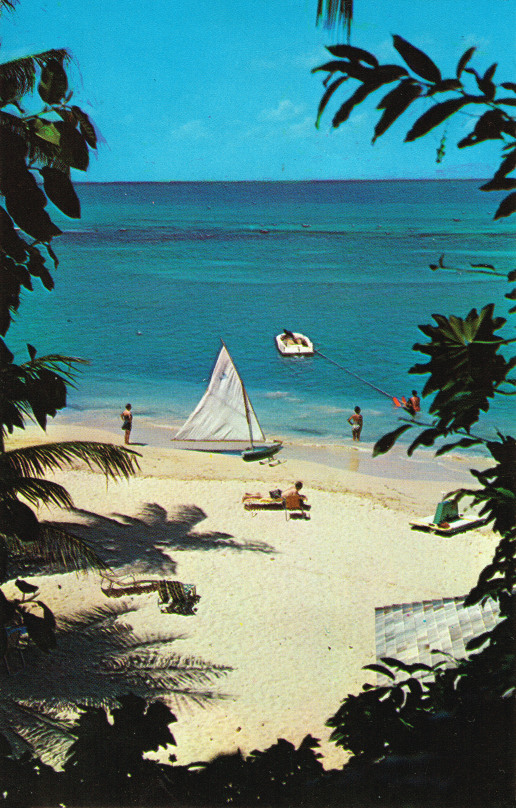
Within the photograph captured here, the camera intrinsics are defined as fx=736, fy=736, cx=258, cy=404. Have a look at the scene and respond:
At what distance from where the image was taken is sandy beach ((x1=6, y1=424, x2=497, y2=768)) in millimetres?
9359

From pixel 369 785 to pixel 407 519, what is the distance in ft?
48.1

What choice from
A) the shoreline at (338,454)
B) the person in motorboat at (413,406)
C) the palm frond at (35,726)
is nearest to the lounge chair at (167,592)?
A: the palm frond at (35,726)

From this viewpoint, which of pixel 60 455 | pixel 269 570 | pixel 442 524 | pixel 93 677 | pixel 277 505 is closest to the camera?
pixel 60 455

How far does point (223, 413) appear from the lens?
2148cm

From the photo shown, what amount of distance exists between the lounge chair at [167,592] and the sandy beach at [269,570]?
14 centimetres

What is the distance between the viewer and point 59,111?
2.55m

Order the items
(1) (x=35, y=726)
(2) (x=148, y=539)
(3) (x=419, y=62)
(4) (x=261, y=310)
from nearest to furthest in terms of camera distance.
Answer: (3) (x=419, y=62) → (1) (x=35, y=726) → (2) (x=148, y=539) → (4) (x=261, y=310)

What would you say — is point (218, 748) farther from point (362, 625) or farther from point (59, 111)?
point (59, 111)

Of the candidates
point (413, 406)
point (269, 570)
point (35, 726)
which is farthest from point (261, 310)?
point (413, 406)

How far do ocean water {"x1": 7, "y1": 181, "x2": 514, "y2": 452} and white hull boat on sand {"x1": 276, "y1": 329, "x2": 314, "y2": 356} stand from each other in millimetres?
630

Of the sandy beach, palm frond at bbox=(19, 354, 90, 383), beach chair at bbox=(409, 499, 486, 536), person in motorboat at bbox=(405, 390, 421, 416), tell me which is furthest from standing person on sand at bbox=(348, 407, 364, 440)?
palm frond at bbox=(19, 354, 90, 383)

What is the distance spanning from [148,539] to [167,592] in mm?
2994

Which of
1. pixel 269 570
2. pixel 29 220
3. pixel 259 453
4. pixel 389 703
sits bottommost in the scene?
pixel 269 570

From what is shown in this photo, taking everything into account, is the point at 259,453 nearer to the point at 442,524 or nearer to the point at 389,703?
the point at 442,524
